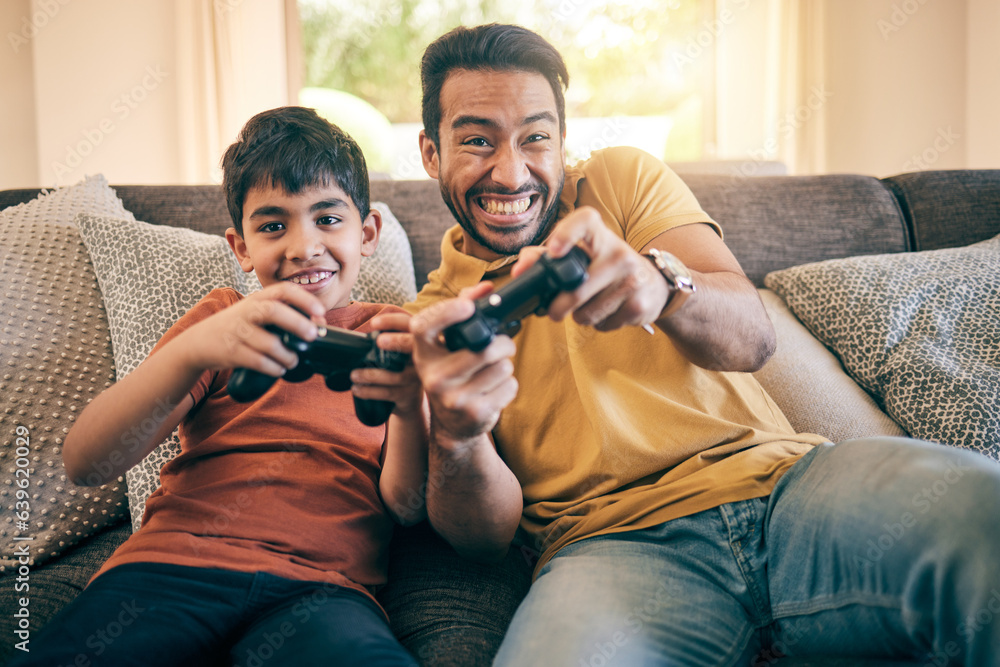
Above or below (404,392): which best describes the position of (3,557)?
below

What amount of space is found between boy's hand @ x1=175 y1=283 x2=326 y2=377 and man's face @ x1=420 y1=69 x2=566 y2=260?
47 cm

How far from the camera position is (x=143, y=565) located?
2.46ft

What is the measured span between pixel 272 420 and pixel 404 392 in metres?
0.27

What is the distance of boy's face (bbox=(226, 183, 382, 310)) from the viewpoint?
2.92 feet

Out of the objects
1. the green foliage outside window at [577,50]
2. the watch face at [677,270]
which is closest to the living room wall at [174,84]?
the green foliage outside window at [577,50]

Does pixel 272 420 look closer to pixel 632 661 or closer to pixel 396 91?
pixel 632 661

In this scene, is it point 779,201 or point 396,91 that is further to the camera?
point 396,91

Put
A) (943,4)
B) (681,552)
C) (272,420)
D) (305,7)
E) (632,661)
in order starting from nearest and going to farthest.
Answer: (632,661)
(681,552)
(272,420)
(943,4)
(305,7)

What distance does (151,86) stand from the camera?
3082 millimetres

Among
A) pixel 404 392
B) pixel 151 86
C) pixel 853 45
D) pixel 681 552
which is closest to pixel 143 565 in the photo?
pixel 404 392

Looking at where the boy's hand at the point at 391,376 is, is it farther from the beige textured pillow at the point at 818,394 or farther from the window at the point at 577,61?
the window at the point at 577,61

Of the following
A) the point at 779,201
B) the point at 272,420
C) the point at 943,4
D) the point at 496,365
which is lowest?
the point at 272,420

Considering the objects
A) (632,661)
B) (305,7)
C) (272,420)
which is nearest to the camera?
(632,661)

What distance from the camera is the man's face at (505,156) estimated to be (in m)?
1.06
